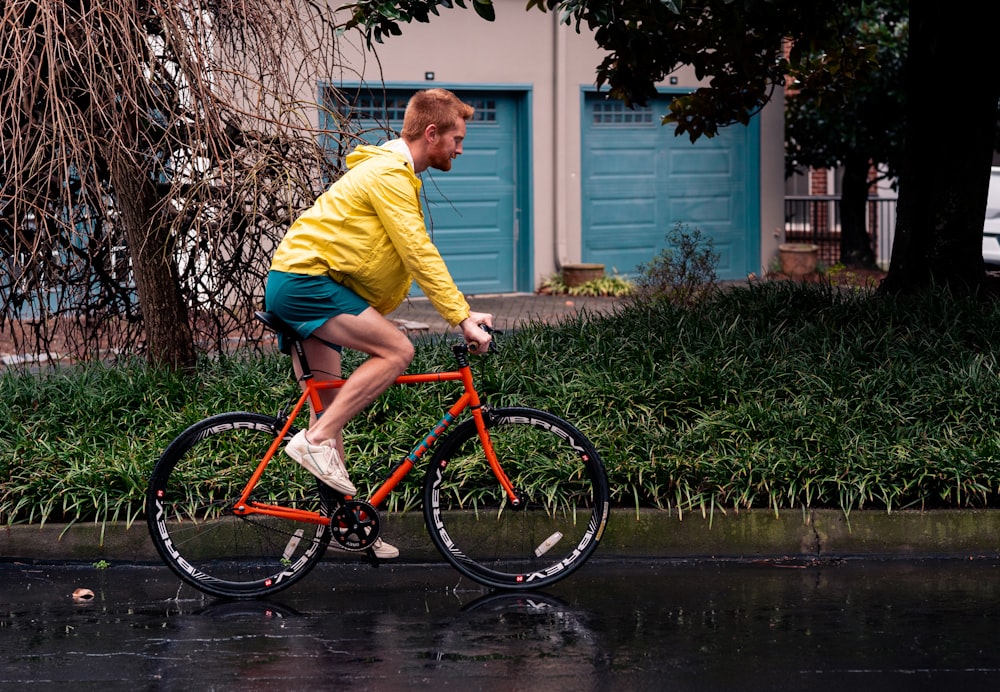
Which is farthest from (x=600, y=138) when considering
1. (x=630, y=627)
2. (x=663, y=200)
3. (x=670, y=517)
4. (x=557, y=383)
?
(x=630, y=627)

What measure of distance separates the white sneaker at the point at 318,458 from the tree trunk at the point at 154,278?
7.89 feet

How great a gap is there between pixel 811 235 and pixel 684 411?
15877mm

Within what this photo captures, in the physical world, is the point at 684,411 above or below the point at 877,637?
above

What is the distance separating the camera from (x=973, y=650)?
4.88 metres

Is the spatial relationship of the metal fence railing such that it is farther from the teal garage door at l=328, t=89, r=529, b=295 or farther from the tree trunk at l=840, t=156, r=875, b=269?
the teal garage door at l=328, t=89, r=529, b=295

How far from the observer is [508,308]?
1459 cm

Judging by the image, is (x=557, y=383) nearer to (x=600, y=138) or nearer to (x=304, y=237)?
(x=304, y=237)

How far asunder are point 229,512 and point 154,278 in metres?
2.46

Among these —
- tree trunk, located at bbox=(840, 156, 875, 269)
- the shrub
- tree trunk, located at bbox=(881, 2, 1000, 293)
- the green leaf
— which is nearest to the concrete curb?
the green leaf

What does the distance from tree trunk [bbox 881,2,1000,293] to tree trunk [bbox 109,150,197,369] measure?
15.8ft

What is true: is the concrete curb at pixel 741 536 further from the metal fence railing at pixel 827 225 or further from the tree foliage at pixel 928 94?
the metal fence railing at pixel 827 225

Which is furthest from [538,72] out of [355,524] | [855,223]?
[355,524]

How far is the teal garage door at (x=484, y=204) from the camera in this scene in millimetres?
15922

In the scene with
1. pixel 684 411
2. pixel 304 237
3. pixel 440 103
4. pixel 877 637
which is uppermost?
pixel 440 103
